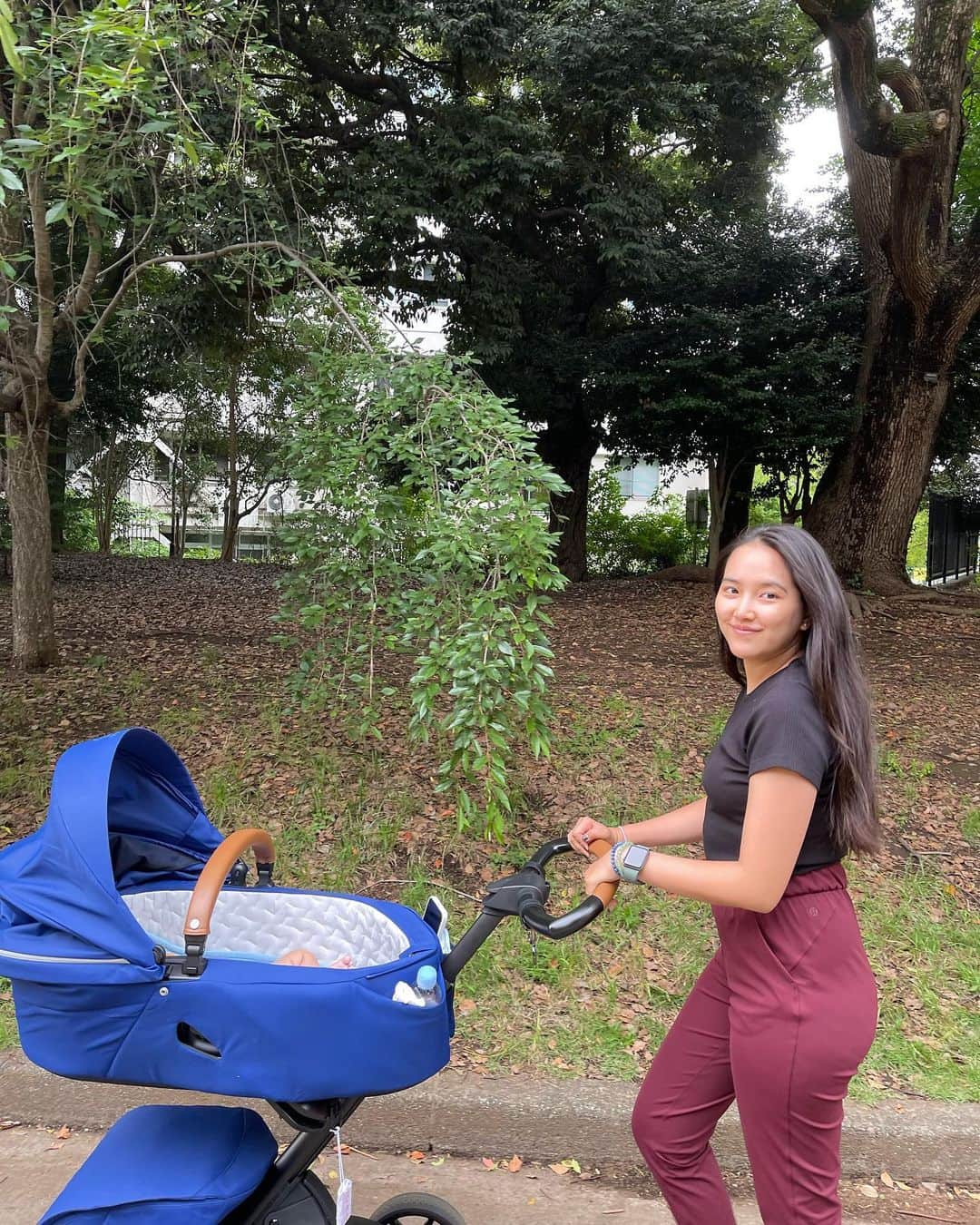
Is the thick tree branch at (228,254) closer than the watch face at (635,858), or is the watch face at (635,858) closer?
the watch face at (635,858)

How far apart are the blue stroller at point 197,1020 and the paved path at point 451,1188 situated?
83 cm

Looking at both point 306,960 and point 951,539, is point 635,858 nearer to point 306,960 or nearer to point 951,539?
point 306,960

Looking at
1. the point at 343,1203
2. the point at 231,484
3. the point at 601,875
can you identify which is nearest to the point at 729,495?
the point at 231,484

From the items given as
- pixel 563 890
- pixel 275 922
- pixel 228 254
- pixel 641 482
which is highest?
pixel 641 482

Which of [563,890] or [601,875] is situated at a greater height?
[601,875]

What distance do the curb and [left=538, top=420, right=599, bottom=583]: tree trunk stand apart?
912cm

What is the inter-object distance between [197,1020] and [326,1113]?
0.36m

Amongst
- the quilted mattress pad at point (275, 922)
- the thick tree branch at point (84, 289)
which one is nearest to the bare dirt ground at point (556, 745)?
the quilted mattress pad at point (275, 922)

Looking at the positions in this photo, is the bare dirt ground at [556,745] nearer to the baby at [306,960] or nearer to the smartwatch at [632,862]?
the baby at [306,960]

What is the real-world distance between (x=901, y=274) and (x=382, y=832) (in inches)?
358

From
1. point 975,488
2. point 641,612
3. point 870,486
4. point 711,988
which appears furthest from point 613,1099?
point 975,488

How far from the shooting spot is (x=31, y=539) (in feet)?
22.8

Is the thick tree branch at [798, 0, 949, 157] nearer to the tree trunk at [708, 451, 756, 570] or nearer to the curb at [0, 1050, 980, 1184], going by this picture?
the tree trunk at [708, 451, 756, 570]

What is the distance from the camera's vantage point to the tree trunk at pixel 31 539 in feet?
21.6
